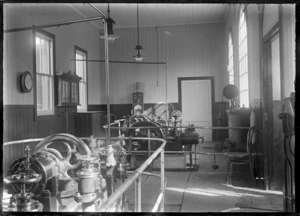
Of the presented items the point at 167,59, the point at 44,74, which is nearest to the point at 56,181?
the point at 44,74

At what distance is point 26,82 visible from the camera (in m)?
5.60

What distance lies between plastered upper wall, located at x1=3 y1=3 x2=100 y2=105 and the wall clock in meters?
0.10

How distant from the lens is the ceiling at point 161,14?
27.4ft

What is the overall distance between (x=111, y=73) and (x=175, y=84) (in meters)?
2.28

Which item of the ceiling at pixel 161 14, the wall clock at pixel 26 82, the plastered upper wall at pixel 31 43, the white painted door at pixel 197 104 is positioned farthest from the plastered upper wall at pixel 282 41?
the white painted door at pixel 197 104

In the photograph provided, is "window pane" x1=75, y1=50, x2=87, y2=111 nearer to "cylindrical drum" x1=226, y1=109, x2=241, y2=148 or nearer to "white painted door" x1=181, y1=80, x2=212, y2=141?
"white painted door" x1=181, y1=80, x2=212, y2=141

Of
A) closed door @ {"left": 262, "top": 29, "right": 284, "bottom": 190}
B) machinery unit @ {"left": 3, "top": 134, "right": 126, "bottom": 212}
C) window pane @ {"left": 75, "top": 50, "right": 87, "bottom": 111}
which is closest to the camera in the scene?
machinery unit @ {"left": 3, "top": 134, "right": 126, "bottom": 212}

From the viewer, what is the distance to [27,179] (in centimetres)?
146

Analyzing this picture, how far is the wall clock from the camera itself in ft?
18.0

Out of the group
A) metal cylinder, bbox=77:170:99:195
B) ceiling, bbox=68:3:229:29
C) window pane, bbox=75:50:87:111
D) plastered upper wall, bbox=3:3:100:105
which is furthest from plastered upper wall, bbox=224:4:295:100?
window pane, bbox=75:50:87:111

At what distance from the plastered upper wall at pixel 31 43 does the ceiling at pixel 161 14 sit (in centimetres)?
55

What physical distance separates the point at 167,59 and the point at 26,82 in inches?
222

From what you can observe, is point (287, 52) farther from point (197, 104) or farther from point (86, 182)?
point (197, 104)

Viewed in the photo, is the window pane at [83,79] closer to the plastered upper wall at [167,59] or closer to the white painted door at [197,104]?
the plastered upper wall at [167,59]
